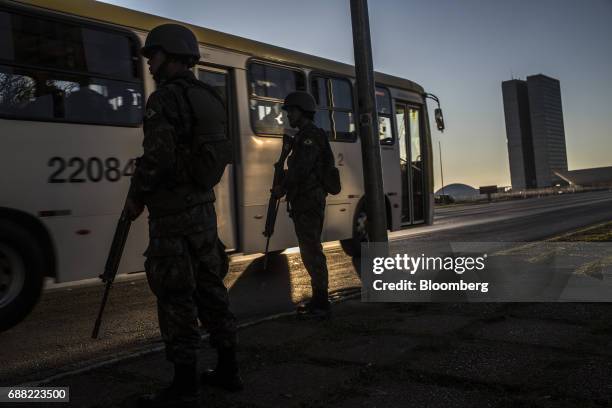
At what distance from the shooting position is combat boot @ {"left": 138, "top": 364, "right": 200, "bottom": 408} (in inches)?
121

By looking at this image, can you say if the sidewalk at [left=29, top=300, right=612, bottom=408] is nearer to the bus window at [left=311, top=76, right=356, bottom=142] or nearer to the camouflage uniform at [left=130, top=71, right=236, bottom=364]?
the camouflage uniform at [left=130, top=71, right=236, bottom=364]

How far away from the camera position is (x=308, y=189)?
5.38m

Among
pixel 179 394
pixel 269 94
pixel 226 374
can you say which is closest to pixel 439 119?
pixel 269 94

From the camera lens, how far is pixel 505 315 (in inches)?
198

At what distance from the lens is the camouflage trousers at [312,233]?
17.6ft

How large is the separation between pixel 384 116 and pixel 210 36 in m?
4.31

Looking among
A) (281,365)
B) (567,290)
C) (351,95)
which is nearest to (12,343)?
(281,365)

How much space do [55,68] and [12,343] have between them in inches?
103

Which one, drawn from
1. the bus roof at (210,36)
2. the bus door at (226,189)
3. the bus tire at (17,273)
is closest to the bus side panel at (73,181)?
the bus tire at (17,273)

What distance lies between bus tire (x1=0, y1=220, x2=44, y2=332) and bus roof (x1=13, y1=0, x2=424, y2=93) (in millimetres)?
2226

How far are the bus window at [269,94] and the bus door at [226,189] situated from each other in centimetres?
36

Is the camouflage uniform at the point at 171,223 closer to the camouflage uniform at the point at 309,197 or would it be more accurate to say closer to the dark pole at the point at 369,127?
the camouflage uniform at the point at 309,197

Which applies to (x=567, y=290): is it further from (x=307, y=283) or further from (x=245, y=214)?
(x=245, y=214)

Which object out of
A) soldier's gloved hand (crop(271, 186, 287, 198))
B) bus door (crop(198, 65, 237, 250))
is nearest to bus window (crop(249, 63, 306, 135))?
bus door (crop(198, 65, 237, 250))
